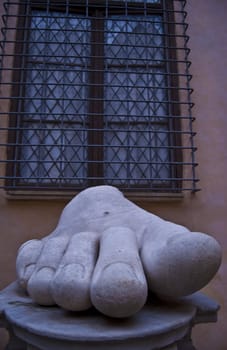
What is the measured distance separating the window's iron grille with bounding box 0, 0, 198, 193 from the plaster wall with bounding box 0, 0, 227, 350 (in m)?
0.08

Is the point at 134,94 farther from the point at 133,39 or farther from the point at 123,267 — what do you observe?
the point at 123,267

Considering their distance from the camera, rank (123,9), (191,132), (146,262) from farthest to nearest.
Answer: (123,9) < (191,132) < (146,262)

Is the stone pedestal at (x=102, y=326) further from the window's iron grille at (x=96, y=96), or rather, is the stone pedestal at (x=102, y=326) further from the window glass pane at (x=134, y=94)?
the window glass pane at (x=134, y=94)

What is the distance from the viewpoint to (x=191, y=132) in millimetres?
1952

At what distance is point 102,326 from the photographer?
A: 0.70 metres

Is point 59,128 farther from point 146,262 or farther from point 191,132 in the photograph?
point 146,262

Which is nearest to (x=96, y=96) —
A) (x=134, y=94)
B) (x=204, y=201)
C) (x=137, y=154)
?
(x=134, y=94)

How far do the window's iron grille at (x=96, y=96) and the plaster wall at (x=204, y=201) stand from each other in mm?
81

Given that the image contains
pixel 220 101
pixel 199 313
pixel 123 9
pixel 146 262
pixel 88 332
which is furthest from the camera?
pixel 123 9

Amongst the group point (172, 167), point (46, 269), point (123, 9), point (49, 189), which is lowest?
point (46, 269)

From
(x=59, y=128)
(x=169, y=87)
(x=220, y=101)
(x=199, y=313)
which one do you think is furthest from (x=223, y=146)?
(x=199, y=313)

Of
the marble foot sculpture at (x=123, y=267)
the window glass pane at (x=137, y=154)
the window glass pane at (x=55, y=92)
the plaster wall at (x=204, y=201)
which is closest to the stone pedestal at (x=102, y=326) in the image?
the marble foot sculpture at (x=123, y=267)

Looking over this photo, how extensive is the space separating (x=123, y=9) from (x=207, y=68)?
68 cm

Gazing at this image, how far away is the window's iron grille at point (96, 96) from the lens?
1.95 m
